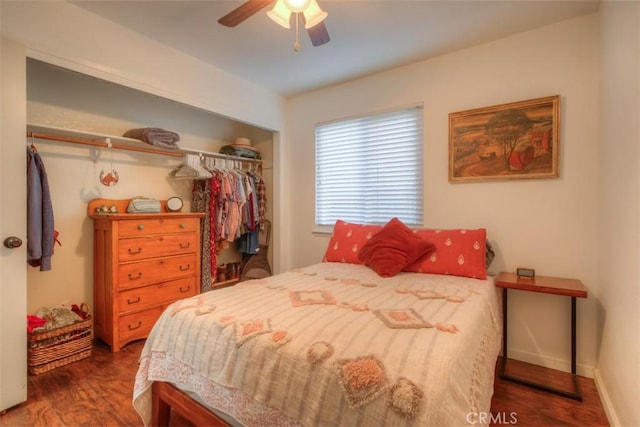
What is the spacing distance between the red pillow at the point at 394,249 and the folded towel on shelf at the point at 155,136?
2123 mm

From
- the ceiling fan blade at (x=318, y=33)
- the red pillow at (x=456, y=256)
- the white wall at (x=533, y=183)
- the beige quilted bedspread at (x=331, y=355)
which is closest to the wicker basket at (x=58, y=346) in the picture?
the beige quilted bedspread at (x=331, y=355)

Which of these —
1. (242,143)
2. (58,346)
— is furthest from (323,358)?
(242,143)

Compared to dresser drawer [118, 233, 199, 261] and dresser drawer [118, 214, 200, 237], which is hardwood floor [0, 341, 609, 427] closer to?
dresser drawer [118, 233, 199, 261]

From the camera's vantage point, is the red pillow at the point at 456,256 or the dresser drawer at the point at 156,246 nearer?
the red pillow at the point at 456,256

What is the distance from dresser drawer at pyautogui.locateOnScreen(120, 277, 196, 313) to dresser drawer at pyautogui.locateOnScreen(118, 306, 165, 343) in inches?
2.2

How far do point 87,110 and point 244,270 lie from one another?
7.35 ft

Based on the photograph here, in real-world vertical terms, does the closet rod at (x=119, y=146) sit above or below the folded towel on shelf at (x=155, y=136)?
below

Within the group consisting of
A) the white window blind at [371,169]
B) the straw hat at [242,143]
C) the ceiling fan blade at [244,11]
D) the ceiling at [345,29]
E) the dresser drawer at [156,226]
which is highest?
the ceiling at [345,29]

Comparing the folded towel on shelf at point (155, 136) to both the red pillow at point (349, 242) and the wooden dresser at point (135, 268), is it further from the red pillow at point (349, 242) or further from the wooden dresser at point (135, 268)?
the red pillow at point (349, 242)

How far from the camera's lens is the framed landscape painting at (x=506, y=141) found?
2174 millimetres

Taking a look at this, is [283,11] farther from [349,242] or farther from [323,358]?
[349,242]

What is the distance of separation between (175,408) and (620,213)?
246 cm

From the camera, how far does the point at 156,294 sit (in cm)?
264

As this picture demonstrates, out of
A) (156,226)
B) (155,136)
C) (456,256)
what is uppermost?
(155,136)
